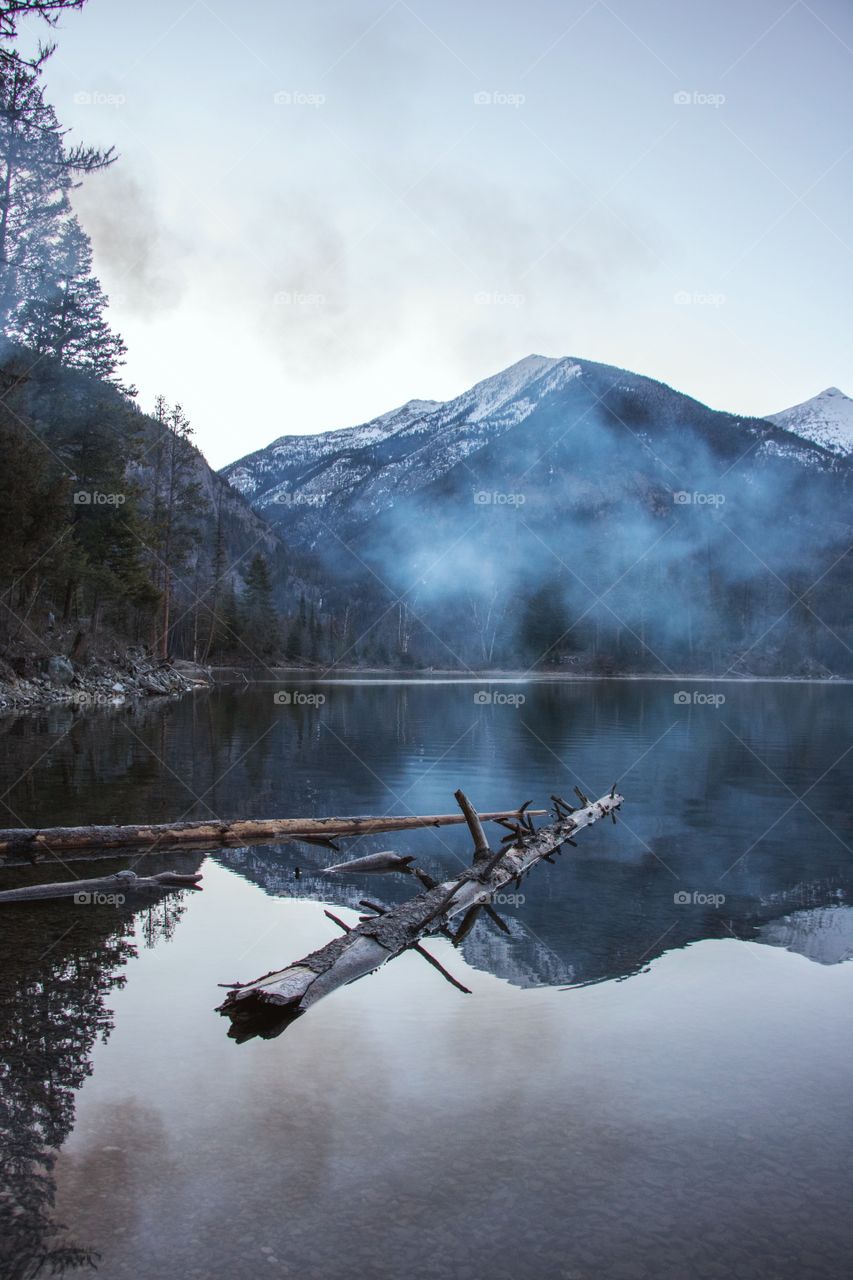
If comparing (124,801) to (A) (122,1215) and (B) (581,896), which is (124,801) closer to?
(B) (581,896)

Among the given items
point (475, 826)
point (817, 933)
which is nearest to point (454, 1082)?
point (475, 826)

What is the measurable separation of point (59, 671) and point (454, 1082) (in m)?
40.9

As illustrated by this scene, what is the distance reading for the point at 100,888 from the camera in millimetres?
9555

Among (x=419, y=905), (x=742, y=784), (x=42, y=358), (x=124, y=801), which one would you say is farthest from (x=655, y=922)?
(x=42, y=358)

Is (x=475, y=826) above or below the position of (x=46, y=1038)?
above

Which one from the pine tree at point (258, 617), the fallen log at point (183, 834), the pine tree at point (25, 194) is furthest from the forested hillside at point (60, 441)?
the pine tree at point (258, 617)

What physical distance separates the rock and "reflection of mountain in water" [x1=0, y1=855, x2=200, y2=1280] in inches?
1348

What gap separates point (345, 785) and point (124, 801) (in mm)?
5068

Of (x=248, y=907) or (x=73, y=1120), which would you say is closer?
(x=73, y=1120)

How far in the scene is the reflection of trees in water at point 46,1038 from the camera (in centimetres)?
381

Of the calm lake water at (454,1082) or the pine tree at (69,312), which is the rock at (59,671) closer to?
the pine tree at (69,312)

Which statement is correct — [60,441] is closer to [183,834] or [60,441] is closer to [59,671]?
[59,671]

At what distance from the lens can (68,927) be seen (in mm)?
8500

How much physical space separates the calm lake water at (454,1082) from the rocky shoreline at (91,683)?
2625 cm
